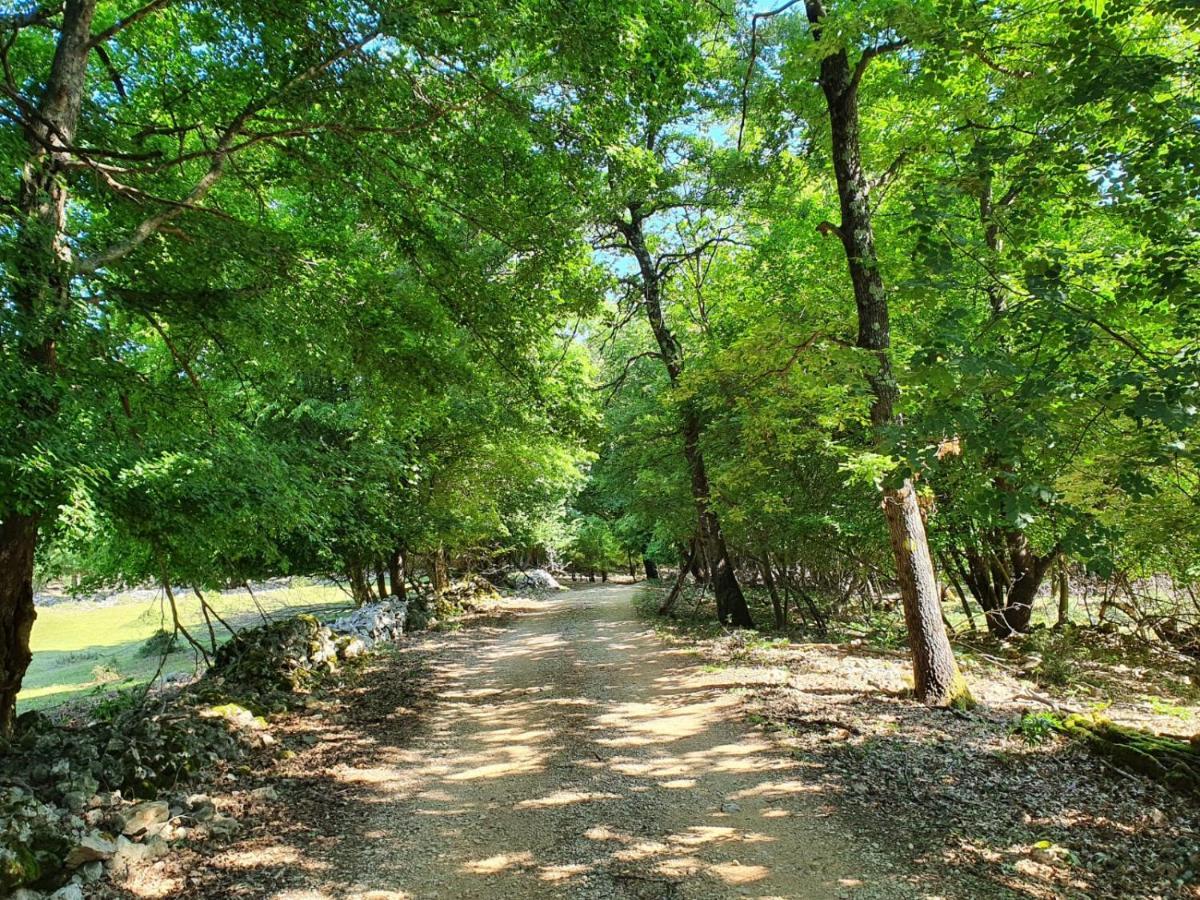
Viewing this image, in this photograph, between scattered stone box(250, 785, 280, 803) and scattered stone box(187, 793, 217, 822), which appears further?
scattered stone box(250, 785, 280, 803)

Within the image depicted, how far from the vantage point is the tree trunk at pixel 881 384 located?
254 inches

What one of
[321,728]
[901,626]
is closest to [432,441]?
[321,728]

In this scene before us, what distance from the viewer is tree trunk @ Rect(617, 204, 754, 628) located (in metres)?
12.5

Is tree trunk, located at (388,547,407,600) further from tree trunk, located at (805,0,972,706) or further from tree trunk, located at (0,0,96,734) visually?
tree trunk, located at (805,0,972,706)

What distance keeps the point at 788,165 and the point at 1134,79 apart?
20.9ft

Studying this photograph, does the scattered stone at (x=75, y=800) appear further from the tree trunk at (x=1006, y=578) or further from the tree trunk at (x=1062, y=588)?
the tree trunk at (x=1062, y=588)

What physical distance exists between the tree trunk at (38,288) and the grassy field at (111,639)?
1.80 meters

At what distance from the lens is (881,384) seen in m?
6.39

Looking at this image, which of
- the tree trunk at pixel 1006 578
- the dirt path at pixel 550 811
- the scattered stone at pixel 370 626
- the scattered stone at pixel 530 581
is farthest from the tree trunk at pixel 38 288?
the scattered stone at pixel 530 581

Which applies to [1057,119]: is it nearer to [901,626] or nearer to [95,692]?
[901,626]

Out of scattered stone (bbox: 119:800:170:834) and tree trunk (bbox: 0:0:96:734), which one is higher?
tree trunk (bbox: 0:0:96:734)

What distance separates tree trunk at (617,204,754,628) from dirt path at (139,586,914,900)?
15.8ft

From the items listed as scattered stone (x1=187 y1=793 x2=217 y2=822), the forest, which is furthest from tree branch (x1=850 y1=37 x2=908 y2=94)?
scattered stone (x1=187 y1=793 x2=217 y2=822)

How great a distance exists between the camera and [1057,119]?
12.9 feet
